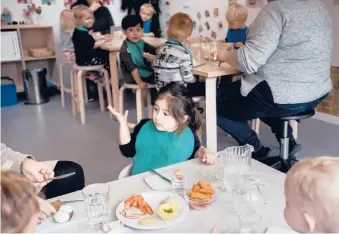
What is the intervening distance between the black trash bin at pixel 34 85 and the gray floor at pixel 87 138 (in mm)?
403

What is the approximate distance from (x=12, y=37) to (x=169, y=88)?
145 inches

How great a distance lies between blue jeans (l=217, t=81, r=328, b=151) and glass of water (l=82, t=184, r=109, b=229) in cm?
125

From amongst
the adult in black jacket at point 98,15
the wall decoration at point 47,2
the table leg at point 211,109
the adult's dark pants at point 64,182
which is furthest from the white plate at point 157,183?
the wall decoration at point 47,2

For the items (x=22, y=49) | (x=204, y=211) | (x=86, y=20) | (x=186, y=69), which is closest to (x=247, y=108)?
(x=186, y=69)

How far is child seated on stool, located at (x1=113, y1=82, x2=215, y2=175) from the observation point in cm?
146

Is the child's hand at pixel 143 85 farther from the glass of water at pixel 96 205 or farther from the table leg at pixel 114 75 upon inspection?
the glass of water at pixel 96 205

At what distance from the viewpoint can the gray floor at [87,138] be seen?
2725mm

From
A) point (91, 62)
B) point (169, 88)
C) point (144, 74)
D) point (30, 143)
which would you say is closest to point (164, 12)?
point (91, 62)

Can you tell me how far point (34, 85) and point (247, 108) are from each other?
3107 mm

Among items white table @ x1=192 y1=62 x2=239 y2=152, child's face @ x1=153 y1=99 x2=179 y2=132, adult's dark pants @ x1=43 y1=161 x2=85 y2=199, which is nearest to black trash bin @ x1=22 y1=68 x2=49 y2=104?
white table @ x1=192 y1=62 x2=239 y2=152

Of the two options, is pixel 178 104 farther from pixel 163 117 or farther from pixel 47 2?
pixel 47 2

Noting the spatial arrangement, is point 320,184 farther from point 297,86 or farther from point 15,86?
point 15,86

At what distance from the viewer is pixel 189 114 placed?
4.98ft

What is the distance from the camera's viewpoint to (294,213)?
773 mm
